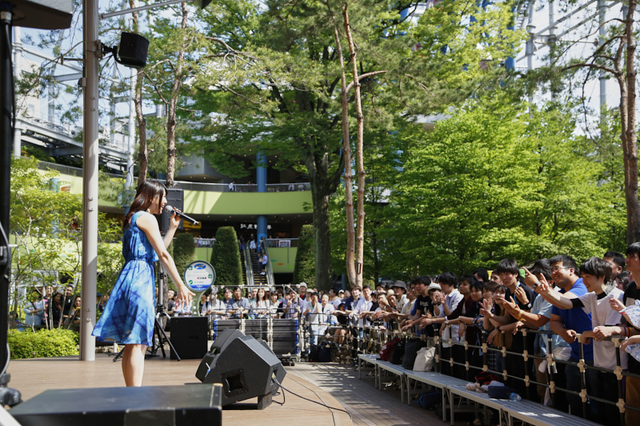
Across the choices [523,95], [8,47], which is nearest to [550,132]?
[523,95]

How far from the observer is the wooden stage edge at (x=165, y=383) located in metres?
5.23

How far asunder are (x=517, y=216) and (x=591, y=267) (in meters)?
15.8

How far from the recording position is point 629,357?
477 cm

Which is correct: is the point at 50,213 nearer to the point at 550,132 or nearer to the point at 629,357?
the point at 629,357

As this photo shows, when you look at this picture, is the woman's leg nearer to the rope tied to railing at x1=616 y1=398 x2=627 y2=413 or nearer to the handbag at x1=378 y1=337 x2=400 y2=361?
the rope tied to railing at x1=616 y1=398 x2=627 y2=413

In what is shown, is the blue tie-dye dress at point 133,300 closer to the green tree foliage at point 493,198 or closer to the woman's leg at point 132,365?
the woman's leg at point 132,365

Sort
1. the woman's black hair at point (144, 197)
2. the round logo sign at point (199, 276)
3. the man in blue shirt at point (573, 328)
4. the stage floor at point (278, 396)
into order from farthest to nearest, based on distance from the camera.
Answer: the round logo sign at point (199, 276), the man in blue shirt at point (573, 328), the stage floor at point (278, 396), the woman's black hair at point (144, 197)

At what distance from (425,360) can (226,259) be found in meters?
28.9

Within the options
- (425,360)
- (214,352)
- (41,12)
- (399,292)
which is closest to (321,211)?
(399,292)

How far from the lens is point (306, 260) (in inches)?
1432

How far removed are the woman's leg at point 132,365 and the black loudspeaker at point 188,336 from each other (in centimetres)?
529

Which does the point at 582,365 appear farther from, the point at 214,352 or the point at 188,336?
the point at 188,336

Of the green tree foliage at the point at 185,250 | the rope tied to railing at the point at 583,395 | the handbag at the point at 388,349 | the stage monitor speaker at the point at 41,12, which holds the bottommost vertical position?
the handbag at the point at 388,349

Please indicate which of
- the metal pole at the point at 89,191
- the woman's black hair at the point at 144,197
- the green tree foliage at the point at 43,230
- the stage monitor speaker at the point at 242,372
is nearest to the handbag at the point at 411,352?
the stage monitor speaker at the point at 242,372
